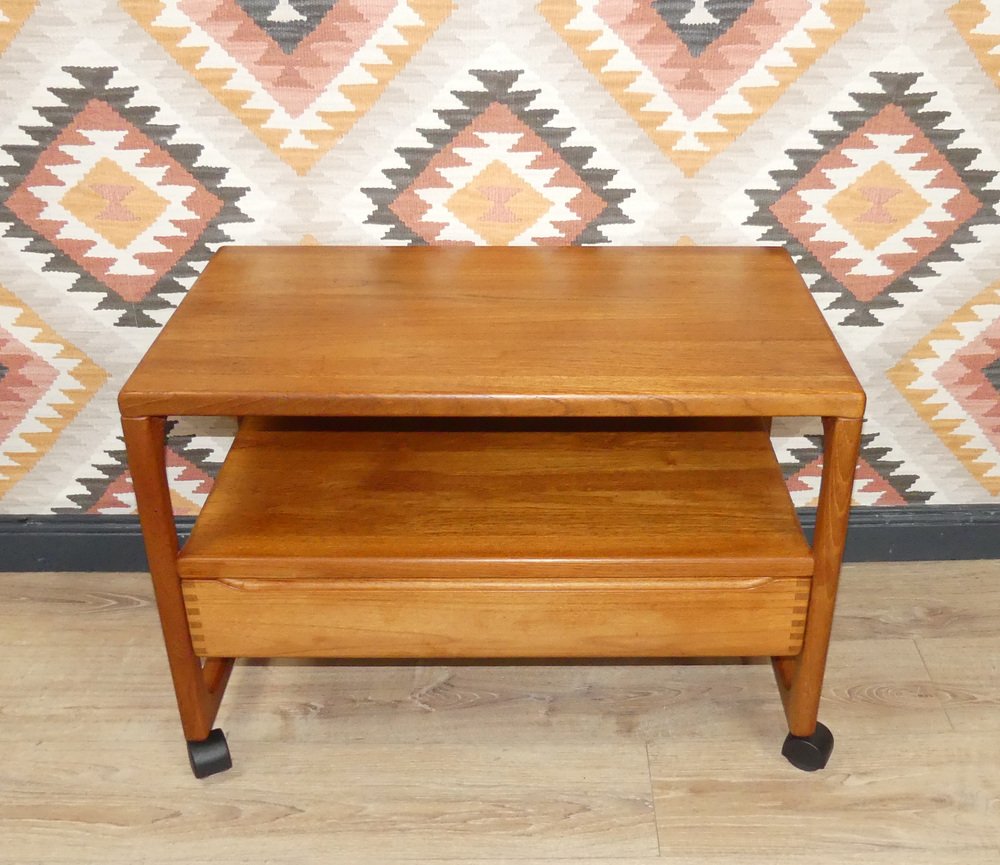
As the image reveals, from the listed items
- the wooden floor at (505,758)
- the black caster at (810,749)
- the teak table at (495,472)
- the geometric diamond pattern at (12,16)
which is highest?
the geometric diamond pattern at (12,16)

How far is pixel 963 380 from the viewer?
1603 millimetres

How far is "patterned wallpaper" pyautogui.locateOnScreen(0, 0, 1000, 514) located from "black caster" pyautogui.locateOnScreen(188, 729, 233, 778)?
550mm

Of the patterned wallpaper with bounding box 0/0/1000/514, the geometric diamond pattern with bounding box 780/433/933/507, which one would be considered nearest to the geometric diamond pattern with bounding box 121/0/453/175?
the patterned wallpaper with bounding box 0/0/1000/514

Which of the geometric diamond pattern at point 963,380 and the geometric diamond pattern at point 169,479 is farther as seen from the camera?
the geometric diamond pattern at point 169,479

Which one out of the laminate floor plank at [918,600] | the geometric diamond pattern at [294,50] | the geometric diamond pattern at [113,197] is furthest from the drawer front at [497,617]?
the geometric diamond pattern at [294,50]

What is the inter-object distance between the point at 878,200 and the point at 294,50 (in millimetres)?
794

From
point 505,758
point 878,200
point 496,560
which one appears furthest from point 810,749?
point 878,200

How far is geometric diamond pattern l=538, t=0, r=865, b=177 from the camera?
1337 mm

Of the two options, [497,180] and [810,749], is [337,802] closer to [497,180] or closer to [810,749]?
[810,749]

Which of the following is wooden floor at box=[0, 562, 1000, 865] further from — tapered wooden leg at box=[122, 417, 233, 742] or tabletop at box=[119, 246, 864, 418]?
tabletop at box=[119, 246, 864, 418]

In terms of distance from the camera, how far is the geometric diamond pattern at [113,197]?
55.0 inches

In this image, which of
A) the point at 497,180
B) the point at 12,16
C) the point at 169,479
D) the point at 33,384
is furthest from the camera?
the point at 169,479

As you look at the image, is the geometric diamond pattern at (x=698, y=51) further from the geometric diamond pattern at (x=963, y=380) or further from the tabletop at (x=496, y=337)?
the geometric diamond pattern at (x=963, y=380)

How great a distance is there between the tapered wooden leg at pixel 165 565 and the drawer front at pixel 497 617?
0.07 feet
